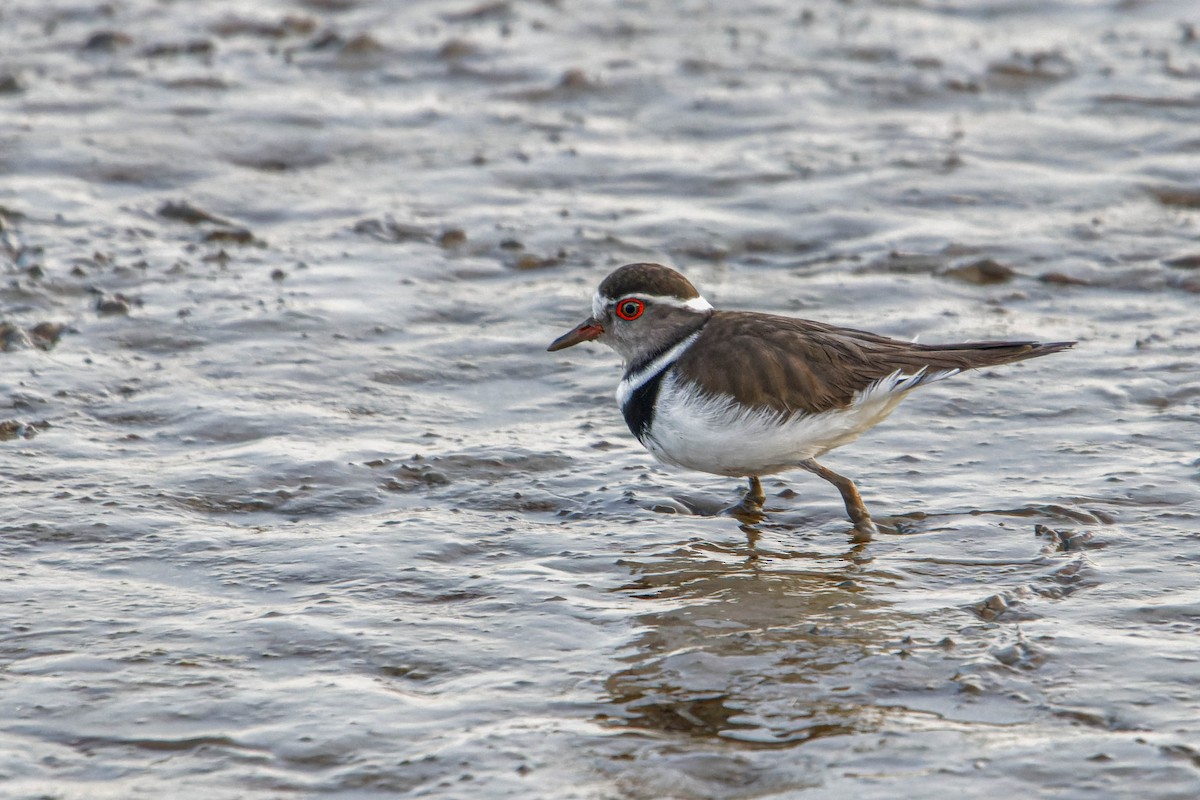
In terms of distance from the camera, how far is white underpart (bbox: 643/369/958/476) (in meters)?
6.48

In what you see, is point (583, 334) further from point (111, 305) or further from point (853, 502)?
point (111, 305)

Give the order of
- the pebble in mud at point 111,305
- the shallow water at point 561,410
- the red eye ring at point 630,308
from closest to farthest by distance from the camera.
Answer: the shallow water at point 561,410, the red eye ring at point 630,308, the pebble in mud at point 111,305

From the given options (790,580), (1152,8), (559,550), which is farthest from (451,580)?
(1152,8)

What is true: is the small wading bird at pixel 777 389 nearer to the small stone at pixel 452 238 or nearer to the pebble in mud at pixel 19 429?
the pebble in mud at pixel 19 429

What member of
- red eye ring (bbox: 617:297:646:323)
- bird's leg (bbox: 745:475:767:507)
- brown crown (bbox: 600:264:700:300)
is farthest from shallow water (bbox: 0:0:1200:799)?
brown crown (bbox: 600:264:700:300)

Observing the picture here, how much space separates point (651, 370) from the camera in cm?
702

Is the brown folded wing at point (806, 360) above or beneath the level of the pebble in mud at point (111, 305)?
above

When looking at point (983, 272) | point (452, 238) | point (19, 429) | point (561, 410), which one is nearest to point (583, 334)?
point (561, 410)

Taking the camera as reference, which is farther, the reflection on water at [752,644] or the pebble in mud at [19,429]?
the pebble in mud at [19,429]

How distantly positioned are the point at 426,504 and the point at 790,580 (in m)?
1.72

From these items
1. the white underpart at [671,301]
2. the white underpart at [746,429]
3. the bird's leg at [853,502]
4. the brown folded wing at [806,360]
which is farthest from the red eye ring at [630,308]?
the bird's leg at [853,502]

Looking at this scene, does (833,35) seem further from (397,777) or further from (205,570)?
(397,777)

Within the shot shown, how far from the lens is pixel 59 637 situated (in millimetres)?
5520

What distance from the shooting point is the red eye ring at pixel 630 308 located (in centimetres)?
715
